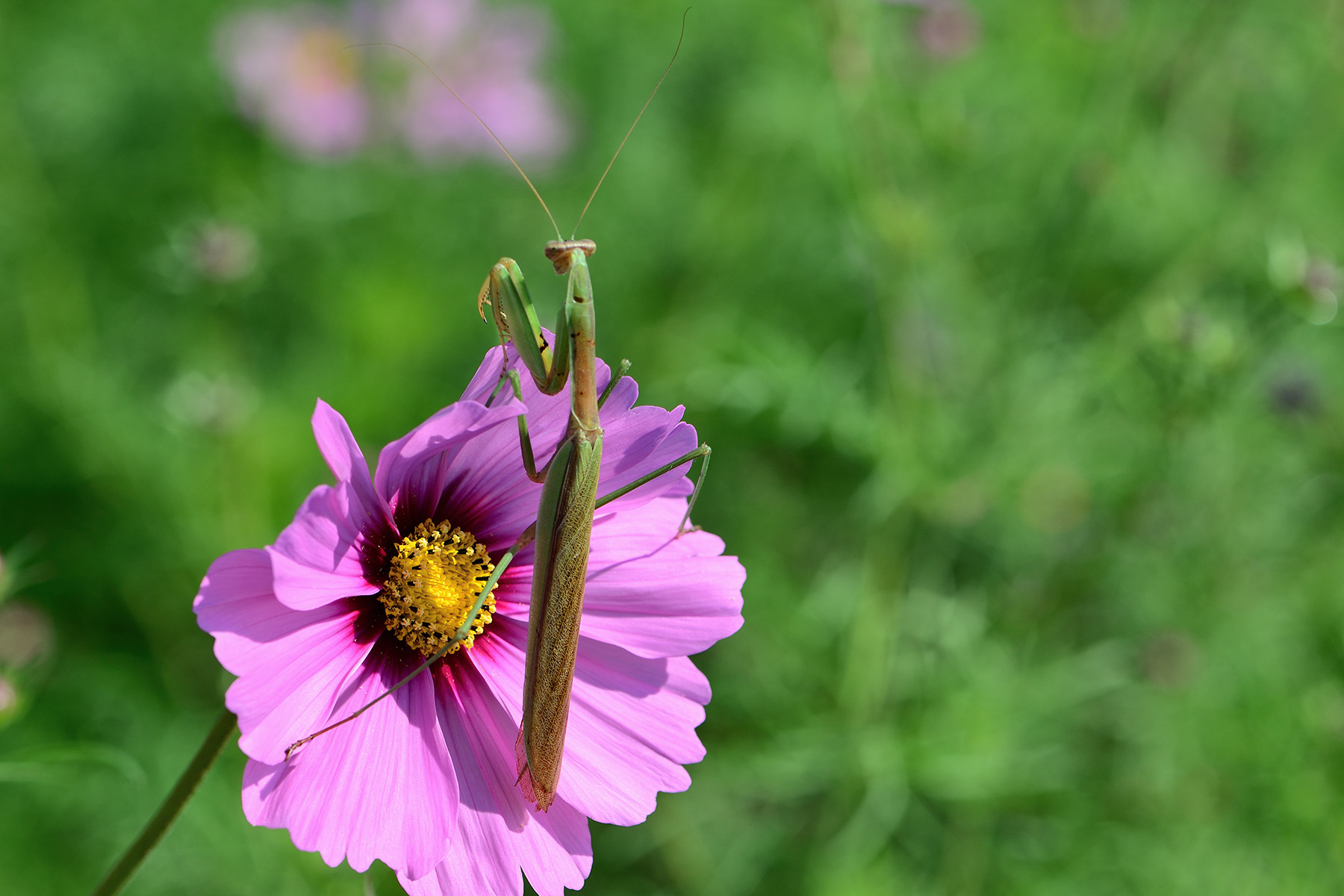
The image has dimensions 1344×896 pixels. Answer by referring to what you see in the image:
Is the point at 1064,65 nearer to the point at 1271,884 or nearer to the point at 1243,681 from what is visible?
A: the point at 1243,681

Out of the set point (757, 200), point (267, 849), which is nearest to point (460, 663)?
point (267, 849)

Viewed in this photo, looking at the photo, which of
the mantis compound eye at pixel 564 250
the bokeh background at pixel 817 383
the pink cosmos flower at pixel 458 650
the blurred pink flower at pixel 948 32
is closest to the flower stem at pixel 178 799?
the pink cosmos flower at pixel 458 650

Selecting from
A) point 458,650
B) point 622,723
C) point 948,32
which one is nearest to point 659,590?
point 622,723

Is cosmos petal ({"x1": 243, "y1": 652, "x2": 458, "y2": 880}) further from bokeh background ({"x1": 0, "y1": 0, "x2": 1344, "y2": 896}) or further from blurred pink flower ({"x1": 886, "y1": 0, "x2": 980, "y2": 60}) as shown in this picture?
blurred pink flower ({"x1": 886, "y1": 0, "x2": 980, "y2": 60})

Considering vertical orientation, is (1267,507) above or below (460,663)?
below

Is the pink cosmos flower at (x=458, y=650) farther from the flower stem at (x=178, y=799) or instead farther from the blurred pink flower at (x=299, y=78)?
the blurred pink flower at (x=299, y=78)

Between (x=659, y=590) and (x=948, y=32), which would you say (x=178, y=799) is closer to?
(x=659, y=590)
